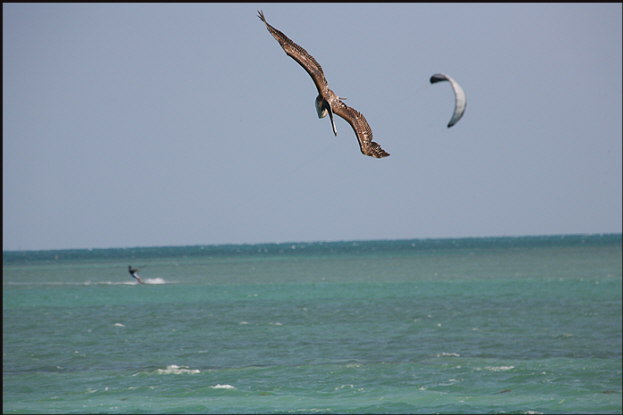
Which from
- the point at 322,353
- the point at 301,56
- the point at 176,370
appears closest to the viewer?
the point at 301,56

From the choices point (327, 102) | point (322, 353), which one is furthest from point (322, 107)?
point (322, 353)

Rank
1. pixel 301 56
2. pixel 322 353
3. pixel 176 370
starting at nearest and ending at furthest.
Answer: pixel 301 56 → pixel 176 370 → pixel 322 353

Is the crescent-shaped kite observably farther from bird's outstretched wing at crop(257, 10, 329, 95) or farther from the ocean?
the ocean

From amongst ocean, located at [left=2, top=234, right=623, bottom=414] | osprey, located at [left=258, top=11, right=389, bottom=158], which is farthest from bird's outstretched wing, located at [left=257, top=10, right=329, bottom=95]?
ocean, located at [left=2, top=234, right=623, bottom=414]

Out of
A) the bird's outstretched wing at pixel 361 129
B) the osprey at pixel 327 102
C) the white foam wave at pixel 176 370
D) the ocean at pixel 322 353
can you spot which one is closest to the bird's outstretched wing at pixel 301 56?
the osprey at pixel 327 102

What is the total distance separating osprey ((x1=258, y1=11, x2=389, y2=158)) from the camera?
382 inches

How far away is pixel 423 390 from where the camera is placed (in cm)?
2717

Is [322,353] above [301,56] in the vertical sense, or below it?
below

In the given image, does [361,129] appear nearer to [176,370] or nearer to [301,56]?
[301,56]

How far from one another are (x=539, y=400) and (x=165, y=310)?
3406cm

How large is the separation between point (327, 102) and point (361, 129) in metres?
0.46

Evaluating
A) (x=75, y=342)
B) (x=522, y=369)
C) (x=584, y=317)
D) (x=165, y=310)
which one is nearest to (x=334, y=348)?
(x=522, y=369)

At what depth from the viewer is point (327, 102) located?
9.97m

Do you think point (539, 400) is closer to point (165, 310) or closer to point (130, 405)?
point (130, 405)
